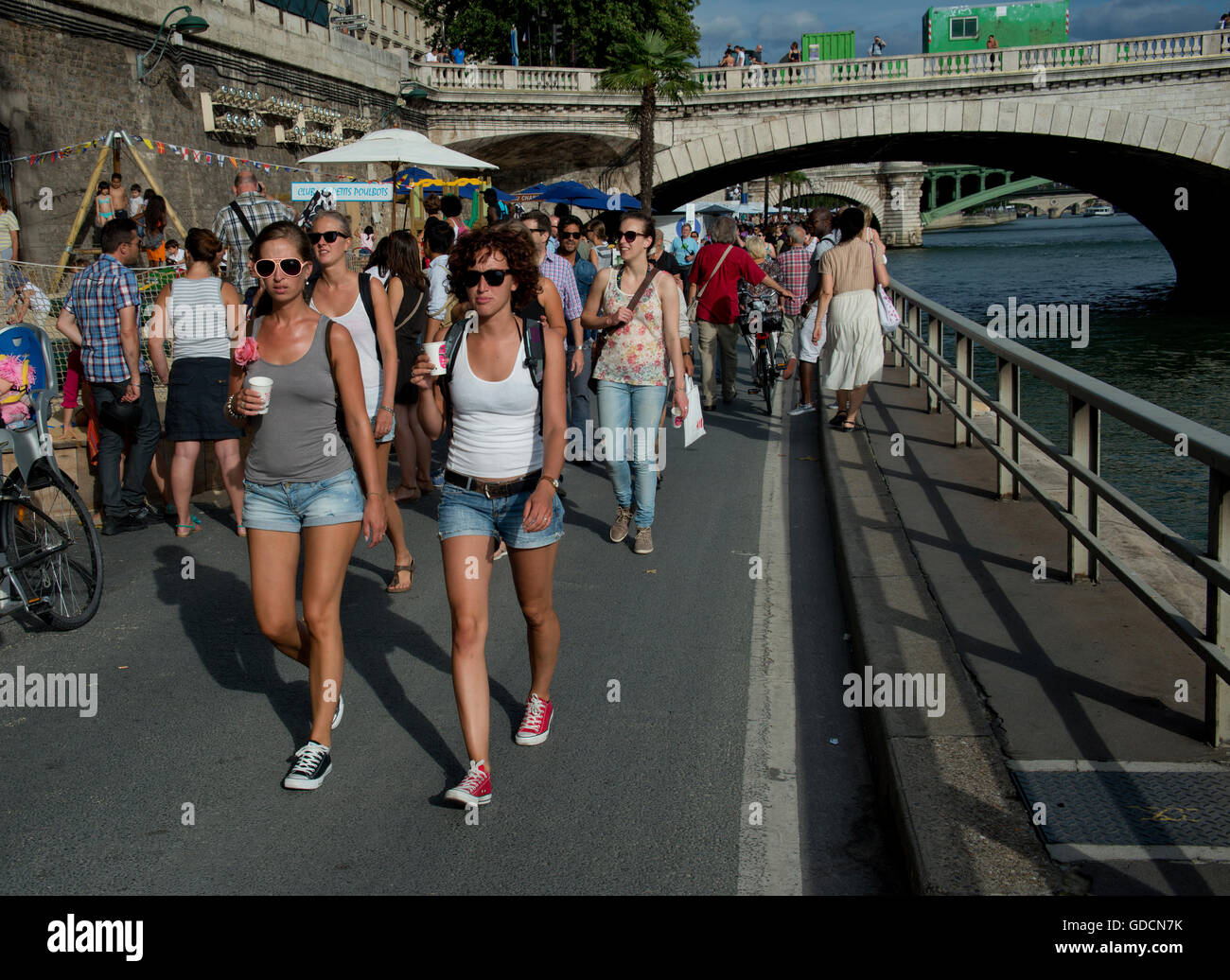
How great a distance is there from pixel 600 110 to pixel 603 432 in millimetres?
34500

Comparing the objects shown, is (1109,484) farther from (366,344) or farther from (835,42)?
(835,42)

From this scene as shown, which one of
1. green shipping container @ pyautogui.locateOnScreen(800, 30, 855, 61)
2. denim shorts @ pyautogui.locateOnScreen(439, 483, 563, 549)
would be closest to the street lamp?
denim shorts @ pyautogui.locateOnScreen(439, 483, 563, 549)

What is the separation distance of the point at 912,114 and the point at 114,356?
34.2 m

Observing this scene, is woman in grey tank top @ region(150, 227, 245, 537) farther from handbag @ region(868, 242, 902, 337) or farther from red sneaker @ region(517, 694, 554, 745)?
handbag @ region(868, 242, 902, 337)

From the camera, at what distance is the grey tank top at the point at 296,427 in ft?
13.8

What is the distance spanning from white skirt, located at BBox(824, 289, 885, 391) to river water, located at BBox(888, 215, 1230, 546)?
8.04ft

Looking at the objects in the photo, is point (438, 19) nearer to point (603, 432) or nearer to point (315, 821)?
point (603, 432)

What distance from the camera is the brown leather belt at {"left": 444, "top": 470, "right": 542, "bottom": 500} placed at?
4082 mm

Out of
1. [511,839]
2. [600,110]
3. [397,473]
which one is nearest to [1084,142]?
[600,110]

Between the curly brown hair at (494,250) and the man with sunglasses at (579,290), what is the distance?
483 centimetres

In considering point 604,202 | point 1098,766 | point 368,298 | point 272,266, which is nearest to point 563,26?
point 604,202

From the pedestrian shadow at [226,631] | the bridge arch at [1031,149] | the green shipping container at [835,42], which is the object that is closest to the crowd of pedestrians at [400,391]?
the pedestrian shadow at [226,631]

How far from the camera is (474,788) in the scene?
153 inches

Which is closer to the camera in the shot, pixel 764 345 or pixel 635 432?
pixel 635 432
